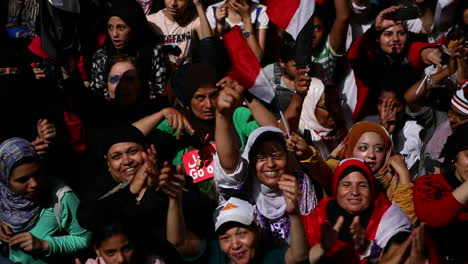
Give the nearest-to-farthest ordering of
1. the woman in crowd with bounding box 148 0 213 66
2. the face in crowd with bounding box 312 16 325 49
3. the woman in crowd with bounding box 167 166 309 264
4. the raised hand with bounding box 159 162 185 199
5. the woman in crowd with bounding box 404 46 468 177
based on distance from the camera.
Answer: the raised hand with bounding box 159 162 185 199, the woman in crowd with bounding box 167 166 309 264, the woman in crowd with bounding box 404 46 468 177, the face in crowd with bounding box 312 16 325 49, the woman in crowd with bounding box 148 0 213 66

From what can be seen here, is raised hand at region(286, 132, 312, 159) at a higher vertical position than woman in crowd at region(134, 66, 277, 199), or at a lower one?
lower

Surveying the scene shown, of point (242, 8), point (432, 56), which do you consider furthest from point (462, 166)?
point (242, 8)

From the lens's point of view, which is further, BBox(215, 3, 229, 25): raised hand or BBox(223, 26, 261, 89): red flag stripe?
BBox(215, 3, 229, 25): raised hand

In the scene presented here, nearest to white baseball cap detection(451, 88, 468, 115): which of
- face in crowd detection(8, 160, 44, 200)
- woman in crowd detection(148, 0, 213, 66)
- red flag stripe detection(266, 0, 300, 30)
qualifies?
red flag stripe detection(266, 0, 300, 30)

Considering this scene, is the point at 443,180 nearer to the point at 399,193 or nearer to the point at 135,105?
the point at 399,193

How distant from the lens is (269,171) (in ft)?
21.7

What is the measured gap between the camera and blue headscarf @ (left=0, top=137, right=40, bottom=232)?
263 inches

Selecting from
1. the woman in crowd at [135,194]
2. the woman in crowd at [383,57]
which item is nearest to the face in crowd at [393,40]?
the woman in crowd at [383,57]

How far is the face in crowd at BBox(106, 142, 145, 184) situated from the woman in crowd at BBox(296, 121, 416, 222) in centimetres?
101

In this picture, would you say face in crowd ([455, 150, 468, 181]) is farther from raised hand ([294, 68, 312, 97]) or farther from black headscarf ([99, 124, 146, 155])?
black headscarf ([99, 124, 146, 155])

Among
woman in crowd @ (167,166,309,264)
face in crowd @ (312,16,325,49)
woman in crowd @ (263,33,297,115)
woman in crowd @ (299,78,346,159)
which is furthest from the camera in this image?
face in crowd @ (312,16,325,49)

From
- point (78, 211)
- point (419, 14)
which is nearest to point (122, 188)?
point (78, 211)

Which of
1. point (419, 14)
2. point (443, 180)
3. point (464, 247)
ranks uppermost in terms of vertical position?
point (419, 14)

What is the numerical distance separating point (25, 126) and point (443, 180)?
2.79m
